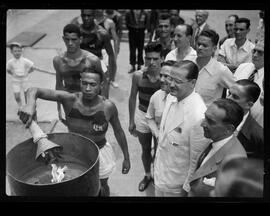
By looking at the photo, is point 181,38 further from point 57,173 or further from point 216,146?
point 57,173

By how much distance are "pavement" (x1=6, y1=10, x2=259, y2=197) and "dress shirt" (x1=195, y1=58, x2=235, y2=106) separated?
40 centimetres

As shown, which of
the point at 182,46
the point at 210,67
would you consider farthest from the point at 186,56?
the point at 210,67

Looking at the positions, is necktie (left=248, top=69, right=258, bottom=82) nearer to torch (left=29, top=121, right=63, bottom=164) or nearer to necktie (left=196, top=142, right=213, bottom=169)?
necktie (left=196, top=142, right=213, bottom=169)

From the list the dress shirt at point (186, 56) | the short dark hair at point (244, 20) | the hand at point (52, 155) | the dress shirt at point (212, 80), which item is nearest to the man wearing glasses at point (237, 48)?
the short dark hair at point (244, 20)

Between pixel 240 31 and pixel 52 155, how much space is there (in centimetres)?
179

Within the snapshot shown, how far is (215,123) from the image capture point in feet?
8.39

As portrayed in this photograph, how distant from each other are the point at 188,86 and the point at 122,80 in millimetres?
1946

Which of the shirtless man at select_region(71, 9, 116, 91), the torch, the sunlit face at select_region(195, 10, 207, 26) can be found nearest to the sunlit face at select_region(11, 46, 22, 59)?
the shirtless man at select_region(71, 9, 116, 91)

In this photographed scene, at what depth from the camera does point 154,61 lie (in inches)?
128

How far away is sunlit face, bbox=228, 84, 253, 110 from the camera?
2781 millimetres

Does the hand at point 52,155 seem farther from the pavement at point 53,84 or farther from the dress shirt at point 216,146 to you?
the dress shirt at point 216,146

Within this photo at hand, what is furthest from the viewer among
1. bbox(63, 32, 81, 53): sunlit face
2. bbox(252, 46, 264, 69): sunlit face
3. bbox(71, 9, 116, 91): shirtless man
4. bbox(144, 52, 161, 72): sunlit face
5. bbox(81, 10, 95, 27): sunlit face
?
bbox(71, 9, 116, 91): shirtless man

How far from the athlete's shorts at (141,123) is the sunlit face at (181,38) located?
A: 65 cm
